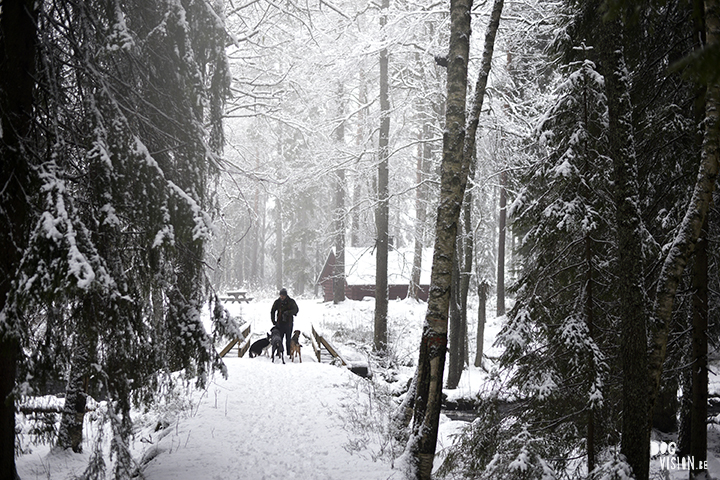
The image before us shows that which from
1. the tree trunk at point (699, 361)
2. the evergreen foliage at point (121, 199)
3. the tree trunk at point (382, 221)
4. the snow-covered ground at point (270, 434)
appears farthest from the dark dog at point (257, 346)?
the tree trunk at point (699, 361)

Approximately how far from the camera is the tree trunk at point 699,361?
233 inches

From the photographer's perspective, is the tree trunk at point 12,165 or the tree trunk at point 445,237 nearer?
the tree trunk at point 12,165

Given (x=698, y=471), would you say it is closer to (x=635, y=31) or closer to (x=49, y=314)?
(x=635, y=31)

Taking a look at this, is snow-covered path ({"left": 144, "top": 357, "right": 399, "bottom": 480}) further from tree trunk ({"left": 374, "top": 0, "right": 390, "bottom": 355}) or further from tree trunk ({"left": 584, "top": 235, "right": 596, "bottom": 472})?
tree trunk ({"left": 374, "top": 0, "right": 390, "bottom": 355})

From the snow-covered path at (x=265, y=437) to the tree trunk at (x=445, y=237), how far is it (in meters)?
0.69

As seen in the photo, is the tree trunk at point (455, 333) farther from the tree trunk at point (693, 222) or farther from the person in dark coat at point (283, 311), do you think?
the tree trunk at point (693, 222)

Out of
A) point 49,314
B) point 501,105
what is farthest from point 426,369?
point 501,105

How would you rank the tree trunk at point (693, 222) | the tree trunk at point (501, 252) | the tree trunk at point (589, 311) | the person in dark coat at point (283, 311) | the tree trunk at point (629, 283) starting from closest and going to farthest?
the tree trunk at point (693, 222)
the tree trunk at point (629, 283)
the tree trunk at point (589, 311)
the person in dark coat at point (283, 311)
the tree trunk at point (501, 252)

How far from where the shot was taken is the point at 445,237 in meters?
6.04

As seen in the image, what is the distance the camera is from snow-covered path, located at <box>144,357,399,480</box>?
5.80m

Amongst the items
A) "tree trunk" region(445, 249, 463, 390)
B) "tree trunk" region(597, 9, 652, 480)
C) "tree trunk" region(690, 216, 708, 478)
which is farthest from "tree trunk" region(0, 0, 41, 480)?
"tree trunk" region(445, 249, 463, 390)

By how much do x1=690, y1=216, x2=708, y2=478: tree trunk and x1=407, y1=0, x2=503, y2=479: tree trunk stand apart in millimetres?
3151

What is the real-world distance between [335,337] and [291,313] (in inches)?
269

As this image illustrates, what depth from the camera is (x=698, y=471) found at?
594 cm
